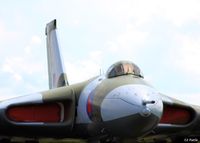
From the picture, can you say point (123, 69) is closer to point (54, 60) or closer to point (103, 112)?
point (103, 112)

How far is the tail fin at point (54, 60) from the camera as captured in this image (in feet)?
66.9

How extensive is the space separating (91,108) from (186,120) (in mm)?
3707

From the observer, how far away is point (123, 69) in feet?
41.5

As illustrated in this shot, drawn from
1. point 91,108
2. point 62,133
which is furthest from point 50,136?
point 91,108

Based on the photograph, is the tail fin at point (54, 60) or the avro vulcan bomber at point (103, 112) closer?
the avro vulcan bomber at point (103, 112)

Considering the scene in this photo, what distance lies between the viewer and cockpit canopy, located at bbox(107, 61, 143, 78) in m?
12.6

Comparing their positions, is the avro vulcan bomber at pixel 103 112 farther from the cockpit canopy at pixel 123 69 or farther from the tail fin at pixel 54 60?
the tail fin at pixel 54 60

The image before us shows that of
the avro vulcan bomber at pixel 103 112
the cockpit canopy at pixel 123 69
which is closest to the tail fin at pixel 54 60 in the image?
the avro vulcan bomber at pixel 103 112

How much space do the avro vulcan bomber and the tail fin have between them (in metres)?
5.89

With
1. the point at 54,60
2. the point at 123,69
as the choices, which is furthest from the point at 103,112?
the point at 54,60

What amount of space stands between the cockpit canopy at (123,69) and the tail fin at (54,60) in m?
6.98

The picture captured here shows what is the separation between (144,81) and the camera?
39.5 feet

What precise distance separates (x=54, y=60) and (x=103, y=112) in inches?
403

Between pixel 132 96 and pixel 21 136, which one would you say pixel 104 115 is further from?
pixel 21 136
